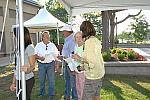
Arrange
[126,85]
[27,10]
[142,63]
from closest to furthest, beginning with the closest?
[126,85], [142,63], [27,10]

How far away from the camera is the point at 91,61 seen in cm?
475

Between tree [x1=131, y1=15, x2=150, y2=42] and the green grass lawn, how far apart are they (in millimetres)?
43543

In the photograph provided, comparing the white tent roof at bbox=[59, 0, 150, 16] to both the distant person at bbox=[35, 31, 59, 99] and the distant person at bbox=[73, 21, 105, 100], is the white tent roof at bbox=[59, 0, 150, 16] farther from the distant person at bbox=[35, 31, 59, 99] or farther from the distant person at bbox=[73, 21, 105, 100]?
the distant person at bbox=[73, 21, 105, 100]

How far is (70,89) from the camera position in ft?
23.7

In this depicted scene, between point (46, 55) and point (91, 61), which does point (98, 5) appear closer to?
point (46, 55)

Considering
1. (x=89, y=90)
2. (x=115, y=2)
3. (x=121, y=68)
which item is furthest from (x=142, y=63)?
(x=89, y=90)

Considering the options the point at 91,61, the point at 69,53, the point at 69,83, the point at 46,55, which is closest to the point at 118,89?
the point at 69,83

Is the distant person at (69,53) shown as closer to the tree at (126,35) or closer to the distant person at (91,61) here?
the distant person at (91,61)

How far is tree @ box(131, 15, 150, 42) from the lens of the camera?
54.0 metres

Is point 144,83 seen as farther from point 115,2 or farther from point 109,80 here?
point 115,2

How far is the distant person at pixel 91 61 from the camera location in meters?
4.72

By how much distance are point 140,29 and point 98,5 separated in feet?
163

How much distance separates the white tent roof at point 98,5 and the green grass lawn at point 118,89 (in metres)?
2.35

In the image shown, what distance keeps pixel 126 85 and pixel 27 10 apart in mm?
A: 22921
